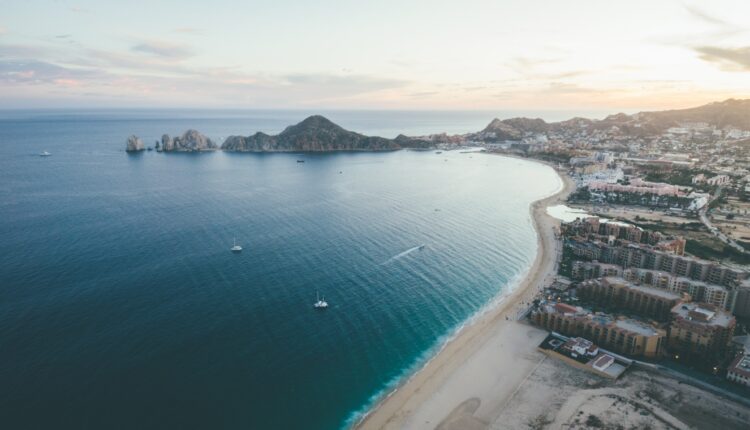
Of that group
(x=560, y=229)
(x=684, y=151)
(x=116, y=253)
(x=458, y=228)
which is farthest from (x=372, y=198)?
(x=684, y=151)

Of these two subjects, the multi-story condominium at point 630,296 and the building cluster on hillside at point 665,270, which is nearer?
the multi-story condominium at point 630,296

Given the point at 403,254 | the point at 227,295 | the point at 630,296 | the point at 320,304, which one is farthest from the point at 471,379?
the point at 403,254

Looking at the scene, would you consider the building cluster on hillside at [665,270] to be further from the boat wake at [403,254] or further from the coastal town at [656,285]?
the boat wake at [403,254]

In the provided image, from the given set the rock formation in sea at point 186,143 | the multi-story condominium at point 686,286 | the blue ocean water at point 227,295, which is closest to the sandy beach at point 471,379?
the blue ocean water at point 227,295

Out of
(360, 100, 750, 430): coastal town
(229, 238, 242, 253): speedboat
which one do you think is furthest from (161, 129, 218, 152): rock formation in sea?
(360, 100, 750, 430): coastal town

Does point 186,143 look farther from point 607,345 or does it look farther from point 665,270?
point 607,345

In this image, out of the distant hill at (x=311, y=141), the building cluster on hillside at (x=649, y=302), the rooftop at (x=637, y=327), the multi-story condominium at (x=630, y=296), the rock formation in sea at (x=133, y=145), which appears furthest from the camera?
the distant hill at (x=311, y=141)
